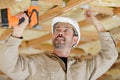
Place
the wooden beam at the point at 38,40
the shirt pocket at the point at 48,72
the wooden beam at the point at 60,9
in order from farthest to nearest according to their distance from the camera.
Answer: the wooden beam at the point at 38,40 < the wooden beam at the point at 60,9 < the shirt pocket at the point at 48,72

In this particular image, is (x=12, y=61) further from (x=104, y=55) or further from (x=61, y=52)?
(x=104, y=55)

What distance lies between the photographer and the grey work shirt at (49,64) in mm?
1895

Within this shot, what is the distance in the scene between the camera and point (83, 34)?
4.39m

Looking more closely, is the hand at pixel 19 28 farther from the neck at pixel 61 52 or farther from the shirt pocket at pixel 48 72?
the neck at pixel 61 52

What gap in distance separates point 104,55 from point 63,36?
1.09ft

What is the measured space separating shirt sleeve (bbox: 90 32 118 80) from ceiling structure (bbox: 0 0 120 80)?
0.17 m

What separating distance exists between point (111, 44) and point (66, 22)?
0.36 metres

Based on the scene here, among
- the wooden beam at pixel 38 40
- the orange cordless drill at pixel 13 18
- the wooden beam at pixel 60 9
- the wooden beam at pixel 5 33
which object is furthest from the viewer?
the wooden beam at pixel 38 40

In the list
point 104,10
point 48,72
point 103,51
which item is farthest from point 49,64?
point 104,10

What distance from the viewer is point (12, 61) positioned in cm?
192

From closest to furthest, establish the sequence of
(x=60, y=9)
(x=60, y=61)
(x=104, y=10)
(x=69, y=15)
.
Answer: (x=60, y=61) → (x=60, y=9) → (x=104, y=10) → (x=69, y=15)

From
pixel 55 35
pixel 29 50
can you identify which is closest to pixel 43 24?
pixel 29 50

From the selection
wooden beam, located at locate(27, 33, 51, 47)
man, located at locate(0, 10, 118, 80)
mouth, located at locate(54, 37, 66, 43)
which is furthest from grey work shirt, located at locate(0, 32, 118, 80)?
wooden beam, located at locate(27, 33, 51, 47)

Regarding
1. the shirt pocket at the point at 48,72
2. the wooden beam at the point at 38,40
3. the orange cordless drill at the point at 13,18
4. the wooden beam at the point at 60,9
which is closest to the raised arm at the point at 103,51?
the shirt pocket at the point at 48,72
